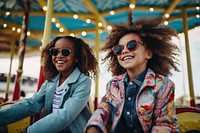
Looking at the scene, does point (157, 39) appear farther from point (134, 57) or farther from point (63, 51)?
point (63, 51)

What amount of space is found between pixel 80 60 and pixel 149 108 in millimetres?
693

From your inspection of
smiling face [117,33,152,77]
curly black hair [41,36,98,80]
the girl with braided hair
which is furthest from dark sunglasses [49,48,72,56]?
smiling face [117,33,152,77]

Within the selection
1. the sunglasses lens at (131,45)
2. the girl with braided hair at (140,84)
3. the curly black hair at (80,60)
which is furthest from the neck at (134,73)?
the curly black hair at (80,60)

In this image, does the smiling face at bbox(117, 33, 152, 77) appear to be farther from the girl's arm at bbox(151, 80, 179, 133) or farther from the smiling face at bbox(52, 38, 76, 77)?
the smiling face at bbox(52, 38, 76, 77)

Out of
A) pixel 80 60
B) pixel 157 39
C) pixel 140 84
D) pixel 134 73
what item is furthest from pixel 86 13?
pixel 140 84

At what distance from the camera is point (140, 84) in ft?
3.51

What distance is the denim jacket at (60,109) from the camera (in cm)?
106

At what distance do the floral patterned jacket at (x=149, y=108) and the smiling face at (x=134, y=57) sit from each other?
0.23 feet

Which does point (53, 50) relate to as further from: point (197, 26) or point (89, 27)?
point (197, 26)

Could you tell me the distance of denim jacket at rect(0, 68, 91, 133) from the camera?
3.49 ft

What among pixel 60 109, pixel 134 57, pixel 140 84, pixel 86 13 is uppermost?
pixel 86 13

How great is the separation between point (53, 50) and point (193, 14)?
471 centimetres

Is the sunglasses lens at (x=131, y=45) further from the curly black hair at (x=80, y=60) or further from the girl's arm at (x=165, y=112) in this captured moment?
the curly black hair at (x=80, y=60)

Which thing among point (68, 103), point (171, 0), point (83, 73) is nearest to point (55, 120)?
point (68, 103)
